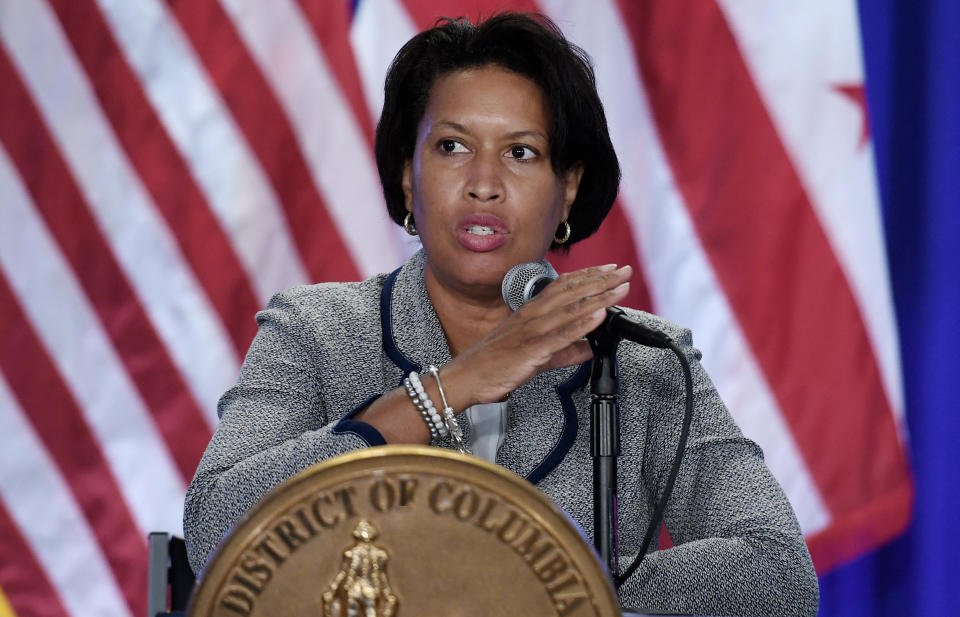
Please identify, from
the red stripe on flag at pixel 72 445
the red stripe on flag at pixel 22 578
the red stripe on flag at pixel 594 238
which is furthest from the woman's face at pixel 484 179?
the red stripe on flag at pixel 22 578

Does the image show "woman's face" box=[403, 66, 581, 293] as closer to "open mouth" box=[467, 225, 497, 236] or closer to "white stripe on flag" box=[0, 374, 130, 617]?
"open mouth" box=[467, 225, 497, 236]

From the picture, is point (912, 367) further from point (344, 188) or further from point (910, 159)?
point (344, 188)

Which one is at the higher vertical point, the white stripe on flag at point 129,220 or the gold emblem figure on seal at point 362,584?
the white stripe on flag at point 129,220

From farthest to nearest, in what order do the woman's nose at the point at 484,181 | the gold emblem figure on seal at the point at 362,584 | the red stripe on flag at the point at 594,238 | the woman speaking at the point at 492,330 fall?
1. the red stripe on flag at the point at 594,238
2. the woman's nose at the point at 484,181
3. the woman speaking at the point at 492,330
4. the gold emblem figure on seal at the point at 362,584

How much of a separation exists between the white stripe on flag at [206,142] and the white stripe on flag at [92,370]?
0.39 meters

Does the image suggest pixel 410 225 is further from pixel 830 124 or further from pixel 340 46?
pixel 830 124

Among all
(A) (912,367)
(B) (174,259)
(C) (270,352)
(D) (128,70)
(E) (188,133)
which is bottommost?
(A) (912,367)

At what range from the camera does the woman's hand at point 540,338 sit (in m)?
1.20

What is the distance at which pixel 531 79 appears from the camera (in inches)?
68.7

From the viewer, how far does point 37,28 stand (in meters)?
2.63

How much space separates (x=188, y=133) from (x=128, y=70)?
8.2 inches

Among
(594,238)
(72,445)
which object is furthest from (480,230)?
(72,445)

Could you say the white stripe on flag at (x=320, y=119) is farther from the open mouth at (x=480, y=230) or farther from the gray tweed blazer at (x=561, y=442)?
the open mouth at (x=480, y=230)

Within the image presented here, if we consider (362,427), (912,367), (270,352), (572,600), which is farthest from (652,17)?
(572,600)
